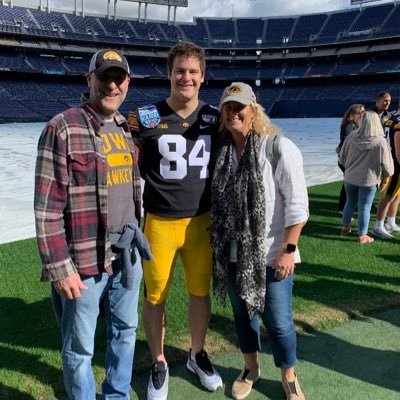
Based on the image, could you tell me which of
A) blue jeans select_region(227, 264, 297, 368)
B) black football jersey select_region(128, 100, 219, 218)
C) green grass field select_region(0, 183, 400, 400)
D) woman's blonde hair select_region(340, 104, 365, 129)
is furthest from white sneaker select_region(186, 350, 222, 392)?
woman's blonde hair select_region(340, 104, 365, 129)

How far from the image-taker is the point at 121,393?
232 centimetres

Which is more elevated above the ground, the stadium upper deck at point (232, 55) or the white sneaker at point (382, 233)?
the stadium upper deck at point (232, 55)

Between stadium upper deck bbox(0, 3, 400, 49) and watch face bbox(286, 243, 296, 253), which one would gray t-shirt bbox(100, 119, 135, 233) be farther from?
stadium upper deck bbox(0, 3, 400, 49)

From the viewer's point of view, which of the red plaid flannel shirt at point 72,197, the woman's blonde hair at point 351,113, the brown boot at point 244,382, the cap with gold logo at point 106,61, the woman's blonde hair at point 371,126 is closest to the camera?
the red plaid flannel shirt at point 72,197

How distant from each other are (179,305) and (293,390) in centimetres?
155

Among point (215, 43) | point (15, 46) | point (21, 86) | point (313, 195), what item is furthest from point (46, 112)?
point (313, 195)

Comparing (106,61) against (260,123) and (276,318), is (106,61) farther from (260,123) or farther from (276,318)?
(276,318)

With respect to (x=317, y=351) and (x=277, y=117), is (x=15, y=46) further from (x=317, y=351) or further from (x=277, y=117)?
(x=317, y=351)

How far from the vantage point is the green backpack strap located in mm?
2205

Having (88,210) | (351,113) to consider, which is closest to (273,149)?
(88,210)

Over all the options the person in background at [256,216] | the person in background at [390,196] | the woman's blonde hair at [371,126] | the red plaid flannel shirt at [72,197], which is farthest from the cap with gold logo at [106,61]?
the person in background at [390,196]

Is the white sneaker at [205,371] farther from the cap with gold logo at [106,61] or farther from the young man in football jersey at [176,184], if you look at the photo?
the cap with gold logo at [106,61]

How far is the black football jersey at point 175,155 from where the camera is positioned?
8.07 ft

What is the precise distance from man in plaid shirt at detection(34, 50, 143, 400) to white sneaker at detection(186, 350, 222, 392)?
0.72 m
